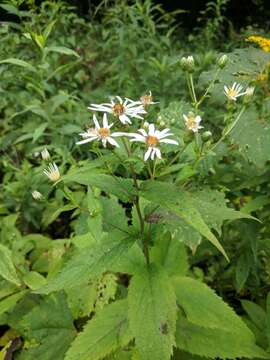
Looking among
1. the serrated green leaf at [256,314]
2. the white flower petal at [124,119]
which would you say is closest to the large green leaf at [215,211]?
the white flower petal at [124,119]

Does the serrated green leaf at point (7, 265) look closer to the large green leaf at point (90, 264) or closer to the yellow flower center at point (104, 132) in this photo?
the large green leaf at point (90, 264)

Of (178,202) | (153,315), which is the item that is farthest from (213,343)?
(178,202)

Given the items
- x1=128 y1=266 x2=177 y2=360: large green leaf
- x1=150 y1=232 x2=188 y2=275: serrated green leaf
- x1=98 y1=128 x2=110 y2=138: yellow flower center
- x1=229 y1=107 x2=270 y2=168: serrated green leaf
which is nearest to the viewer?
x1=128 y1=266 x2=177 y2=360: large green leaf

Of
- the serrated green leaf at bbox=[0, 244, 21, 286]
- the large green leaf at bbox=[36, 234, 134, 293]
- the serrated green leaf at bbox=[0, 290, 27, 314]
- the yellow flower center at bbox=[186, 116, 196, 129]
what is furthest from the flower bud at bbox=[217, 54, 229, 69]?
the serrated green leaf at bbox=[0, 290, 27, 314]

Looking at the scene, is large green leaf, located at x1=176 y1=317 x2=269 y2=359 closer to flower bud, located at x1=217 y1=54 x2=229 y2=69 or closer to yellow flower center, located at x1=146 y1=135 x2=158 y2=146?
yellow flower center, located at x1=146 y1=135 x2=158 y2=146

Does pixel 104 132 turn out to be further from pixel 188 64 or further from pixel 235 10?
pixel 235 10

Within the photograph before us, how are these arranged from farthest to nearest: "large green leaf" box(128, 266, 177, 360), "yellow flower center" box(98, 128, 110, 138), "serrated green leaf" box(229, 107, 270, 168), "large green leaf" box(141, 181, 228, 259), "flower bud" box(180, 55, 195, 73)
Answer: "serrated green leaf" box(229, 107, 270, 168)
"flower bud" box(180, 55, 195, 73)
"yellow flower center" box(98, 128, 110, 138)
"large green leaf" box(128, 266, 177, 360)
"large green leaf" box(141, 181, 228, 259)

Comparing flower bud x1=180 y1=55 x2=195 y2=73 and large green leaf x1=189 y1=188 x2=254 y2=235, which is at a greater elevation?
flower bud x1=180 y1=55 x2=195 y2=73

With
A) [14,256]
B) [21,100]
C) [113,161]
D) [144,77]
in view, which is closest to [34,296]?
[14,256]
